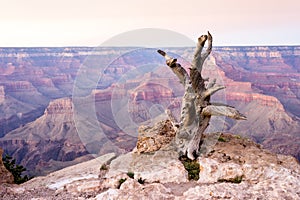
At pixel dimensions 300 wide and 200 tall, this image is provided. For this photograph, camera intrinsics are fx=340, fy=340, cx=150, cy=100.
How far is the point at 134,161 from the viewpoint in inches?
565

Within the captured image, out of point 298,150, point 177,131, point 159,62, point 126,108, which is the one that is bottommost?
point 298,150

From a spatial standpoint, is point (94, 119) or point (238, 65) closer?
point (94, 119)

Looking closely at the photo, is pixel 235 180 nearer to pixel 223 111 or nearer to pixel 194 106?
pixel 223 111

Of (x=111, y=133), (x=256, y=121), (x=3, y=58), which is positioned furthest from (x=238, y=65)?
(x=111, y=133)

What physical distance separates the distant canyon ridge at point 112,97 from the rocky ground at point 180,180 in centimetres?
235

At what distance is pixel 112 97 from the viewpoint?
1554cm

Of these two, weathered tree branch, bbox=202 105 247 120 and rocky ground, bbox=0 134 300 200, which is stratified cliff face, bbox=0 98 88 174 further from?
weathered tree branch, bbox=202 105 247 120

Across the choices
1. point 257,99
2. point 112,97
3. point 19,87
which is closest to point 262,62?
point 257,99

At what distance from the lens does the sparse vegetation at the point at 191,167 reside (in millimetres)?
12367

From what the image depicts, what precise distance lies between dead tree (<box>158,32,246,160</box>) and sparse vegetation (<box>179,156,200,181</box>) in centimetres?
21

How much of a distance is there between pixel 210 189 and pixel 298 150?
57.0 metres

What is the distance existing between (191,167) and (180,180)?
97 centimetres

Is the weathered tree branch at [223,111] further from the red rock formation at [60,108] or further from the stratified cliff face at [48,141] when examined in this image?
the red rock formation at [60,108]

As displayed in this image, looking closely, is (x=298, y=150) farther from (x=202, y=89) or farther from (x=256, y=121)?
(x=202, y=89)
